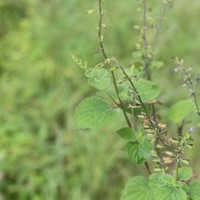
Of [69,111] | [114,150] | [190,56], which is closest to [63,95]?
[69,111]

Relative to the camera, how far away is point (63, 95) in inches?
130

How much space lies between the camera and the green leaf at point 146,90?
86 centimetres

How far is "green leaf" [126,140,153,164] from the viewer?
2.87ft

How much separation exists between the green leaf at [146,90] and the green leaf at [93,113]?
0.22 feet

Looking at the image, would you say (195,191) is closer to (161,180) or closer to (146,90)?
(161,180)

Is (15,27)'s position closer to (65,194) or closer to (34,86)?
(34,86)

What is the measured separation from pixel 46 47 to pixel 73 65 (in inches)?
18.7

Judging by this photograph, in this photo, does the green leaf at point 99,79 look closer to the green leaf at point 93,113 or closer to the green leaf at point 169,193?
the green leaf at point 93,113

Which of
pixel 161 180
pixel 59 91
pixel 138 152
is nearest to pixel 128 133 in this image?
pixel 138 152

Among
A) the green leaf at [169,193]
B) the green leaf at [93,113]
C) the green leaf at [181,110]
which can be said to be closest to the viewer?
the green leaf at [169,193]

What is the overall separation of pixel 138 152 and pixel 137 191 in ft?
0.28

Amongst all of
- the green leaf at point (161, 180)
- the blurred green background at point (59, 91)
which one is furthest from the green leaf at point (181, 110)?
the blurred green background at point (59, 91)

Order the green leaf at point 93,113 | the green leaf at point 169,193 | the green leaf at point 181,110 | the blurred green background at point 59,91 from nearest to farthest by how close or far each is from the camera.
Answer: the green leaf at point 169,193, the green leaf at point 93,113, the green leaf at point 181,110, the blurred green background at point 59,91

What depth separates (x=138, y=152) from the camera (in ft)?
2.91
